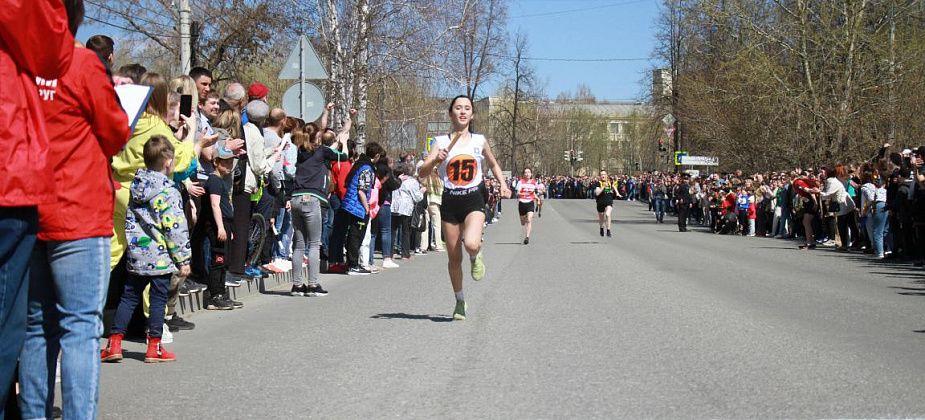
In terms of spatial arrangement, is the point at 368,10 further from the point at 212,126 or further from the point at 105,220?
the point at 105,220

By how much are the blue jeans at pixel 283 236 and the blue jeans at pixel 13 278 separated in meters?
11.3

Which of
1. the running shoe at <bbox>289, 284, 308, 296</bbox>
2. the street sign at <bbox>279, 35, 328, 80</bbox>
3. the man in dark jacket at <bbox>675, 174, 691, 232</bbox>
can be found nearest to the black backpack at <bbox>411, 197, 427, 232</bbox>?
the street sign at <bbox>279, 35, 328, 80</bbox>

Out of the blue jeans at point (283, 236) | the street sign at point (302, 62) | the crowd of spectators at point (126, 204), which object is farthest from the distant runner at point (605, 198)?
the blue jeans at point (283, 236)

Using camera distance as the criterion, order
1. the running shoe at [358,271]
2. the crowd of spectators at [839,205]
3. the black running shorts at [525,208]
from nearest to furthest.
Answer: the running shoe at [358,271]
the crowd of spectators at [839,205]
the black running shorts at [525,208]

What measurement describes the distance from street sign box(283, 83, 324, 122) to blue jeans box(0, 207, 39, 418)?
12984 millimetres

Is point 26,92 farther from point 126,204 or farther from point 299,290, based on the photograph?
point 299,290

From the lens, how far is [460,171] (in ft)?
32.7

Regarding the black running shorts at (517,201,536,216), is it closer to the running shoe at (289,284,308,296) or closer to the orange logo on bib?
the running shoe at (289,284,308,296)

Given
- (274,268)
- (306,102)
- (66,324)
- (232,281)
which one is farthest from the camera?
(306,102)

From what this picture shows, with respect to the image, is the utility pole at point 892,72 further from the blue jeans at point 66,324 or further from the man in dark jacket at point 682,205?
the blue jeans at point 66,324

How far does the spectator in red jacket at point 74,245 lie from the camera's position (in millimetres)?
4074

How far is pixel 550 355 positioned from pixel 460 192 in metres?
2.69

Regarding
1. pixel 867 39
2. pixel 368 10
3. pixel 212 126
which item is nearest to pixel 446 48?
pixel 368 10

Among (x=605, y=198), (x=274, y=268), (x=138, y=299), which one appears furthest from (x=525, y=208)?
(x=138, y=299)
